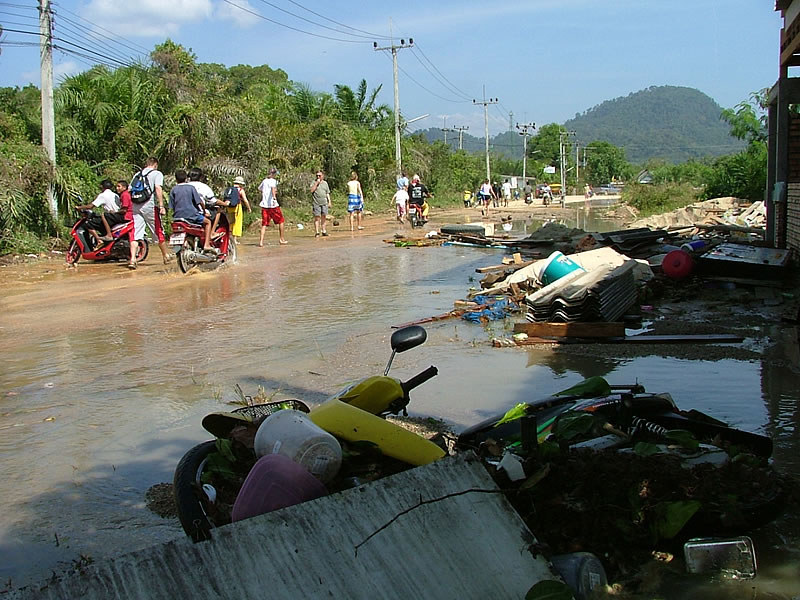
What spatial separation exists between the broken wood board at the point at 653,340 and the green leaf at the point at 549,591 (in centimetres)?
538

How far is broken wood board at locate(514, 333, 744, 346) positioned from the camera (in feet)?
24.6

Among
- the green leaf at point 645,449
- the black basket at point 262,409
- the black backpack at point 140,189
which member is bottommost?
the green leaf at point 645,449

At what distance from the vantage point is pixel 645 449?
341 centimetres

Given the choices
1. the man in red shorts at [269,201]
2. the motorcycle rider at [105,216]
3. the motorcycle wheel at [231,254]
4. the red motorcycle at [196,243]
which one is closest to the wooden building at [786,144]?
the red motorcycle at [196,243]

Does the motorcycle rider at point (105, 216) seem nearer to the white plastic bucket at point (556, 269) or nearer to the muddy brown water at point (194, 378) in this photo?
the muddy brown water at point (194, 378)

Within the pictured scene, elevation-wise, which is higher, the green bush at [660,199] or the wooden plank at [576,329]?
the green bush at [660,199]

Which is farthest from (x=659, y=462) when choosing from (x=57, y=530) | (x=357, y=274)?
(x=357, y=274)

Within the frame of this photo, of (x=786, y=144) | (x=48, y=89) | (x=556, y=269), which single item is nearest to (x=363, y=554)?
(x=556, y=269)

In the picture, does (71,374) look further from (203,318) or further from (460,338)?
(460,338)

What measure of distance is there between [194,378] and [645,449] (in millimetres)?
4466

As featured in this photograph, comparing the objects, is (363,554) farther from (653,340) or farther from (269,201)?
(269,201)

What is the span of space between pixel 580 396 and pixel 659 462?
2.93 feet

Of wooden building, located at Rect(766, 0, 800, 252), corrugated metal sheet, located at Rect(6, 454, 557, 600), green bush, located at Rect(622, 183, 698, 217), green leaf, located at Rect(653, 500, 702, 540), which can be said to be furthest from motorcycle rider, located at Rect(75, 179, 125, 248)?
green bush, located at Rect(622, 183, 698, 217)

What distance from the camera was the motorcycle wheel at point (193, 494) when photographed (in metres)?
2.43
